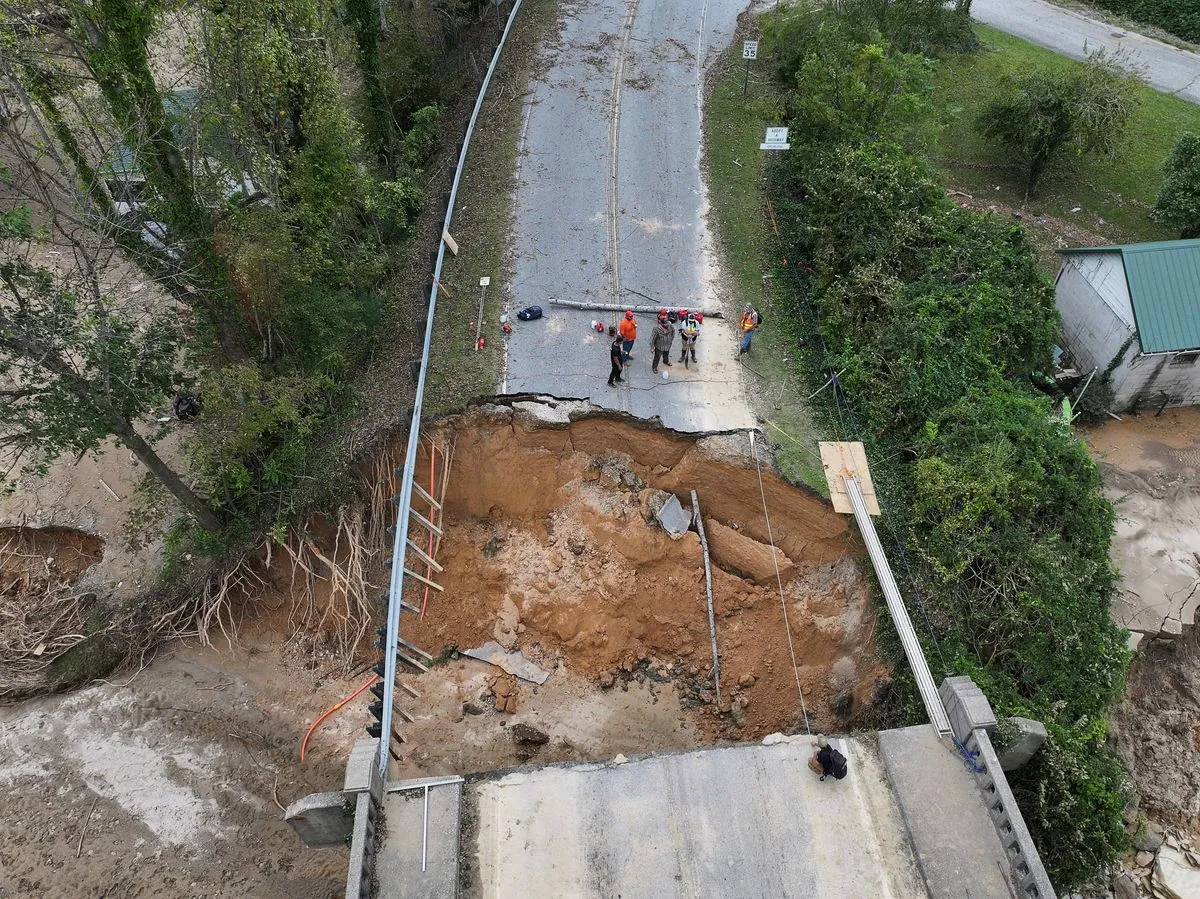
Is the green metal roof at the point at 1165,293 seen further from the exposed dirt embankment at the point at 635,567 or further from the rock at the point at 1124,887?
the rock at the point at 1124,887

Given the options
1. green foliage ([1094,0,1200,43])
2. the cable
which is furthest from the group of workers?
green foliage ([1094,0,1200,43])

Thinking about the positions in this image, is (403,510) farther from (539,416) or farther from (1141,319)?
(1141,319)

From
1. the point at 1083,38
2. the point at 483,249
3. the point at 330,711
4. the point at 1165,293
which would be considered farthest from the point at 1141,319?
the point at 1083,38

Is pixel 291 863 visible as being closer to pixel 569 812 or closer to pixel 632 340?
pixel 569 812

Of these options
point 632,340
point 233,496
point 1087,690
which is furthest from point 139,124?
point 1087,690

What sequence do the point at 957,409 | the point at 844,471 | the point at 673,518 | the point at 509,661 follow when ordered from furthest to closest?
the point at 673,518 < the point at 509,661 < the point at 844,471 < the point at 957,409

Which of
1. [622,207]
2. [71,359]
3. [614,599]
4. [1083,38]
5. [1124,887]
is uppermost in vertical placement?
[71,359]

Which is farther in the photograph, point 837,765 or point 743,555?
point 743,555

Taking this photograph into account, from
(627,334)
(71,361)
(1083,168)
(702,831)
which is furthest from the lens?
(1083,168)
